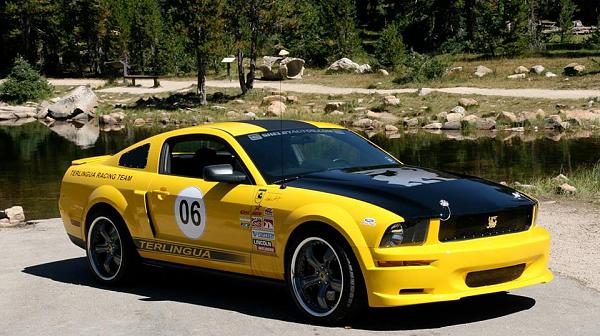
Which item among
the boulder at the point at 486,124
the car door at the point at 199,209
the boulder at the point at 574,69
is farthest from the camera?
the boulder at the point at 574,69

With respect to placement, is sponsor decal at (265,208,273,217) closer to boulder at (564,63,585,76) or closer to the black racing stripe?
the black racing stripe

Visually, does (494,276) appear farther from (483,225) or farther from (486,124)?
(486,124)

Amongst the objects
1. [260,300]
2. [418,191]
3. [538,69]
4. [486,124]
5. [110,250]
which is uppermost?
[418,191]

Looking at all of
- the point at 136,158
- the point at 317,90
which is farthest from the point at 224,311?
the point at 317,90

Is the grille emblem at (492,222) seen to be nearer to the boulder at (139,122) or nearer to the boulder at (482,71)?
the boulder at (139,122)

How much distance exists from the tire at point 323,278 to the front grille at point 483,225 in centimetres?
72

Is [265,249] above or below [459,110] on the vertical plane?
above

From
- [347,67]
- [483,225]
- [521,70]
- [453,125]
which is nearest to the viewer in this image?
[483,225]

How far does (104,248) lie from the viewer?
9.16m

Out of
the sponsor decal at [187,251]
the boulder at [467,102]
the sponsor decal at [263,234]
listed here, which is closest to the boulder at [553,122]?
the boulder at [467,102]

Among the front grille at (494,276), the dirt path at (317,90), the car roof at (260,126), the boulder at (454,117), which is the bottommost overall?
the boulder at (454,117)

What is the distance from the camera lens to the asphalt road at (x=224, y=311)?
6973 millimetres

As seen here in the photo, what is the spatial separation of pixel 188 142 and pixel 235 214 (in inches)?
58.8

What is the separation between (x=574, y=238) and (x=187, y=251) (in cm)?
506
